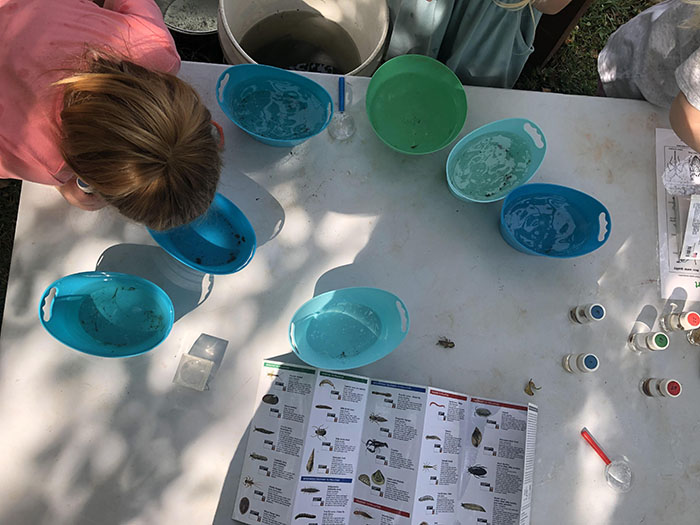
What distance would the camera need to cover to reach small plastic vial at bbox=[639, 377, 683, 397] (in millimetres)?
1111

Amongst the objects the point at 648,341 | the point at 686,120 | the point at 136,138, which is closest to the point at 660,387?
the point at 648,341

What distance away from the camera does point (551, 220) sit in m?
1.22

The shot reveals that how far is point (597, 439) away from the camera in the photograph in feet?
3.71

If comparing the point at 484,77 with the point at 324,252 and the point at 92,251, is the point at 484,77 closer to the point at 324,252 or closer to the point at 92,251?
the point at 324,252

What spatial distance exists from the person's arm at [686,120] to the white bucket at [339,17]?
821 mm

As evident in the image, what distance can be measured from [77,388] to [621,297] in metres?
1.40

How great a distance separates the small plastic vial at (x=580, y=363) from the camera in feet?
3.66

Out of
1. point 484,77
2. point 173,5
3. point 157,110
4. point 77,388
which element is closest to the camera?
point 157,110

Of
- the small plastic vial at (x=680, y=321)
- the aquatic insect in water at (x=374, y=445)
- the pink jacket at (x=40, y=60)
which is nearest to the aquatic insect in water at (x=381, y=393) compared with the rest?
the aquatic insect in water at (x=374, y=445)

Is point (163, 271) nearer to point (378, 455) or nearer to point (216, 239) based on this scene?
point (216, 239)

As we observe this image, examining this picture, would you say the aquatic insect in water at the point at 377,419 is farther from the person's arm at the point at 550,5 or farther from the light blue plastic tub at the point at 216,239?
the person's arm at the point at 550,5

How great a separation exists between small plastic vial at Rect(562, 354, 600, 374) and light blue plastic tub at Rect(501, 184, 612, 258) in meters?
0.27

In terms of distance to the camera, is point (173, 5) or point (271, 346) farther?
point (173, 5)

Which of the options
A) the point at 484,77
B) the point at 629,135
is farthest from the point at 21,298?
the point at 629,135
